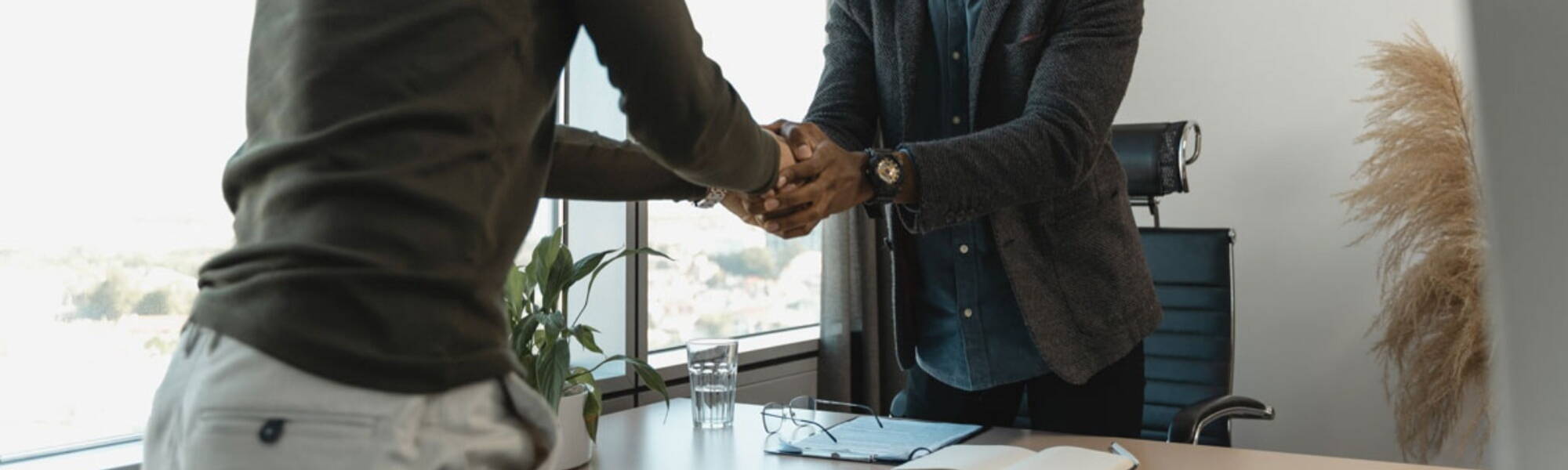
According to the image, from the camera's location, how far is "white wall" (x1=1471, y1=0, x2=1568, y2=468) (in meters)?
0.23

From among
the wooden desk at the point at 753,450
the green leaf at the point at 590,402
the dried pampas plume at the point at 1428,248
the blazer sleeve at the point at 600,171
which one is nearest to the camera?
the blazer sleeve at the point at 600,171

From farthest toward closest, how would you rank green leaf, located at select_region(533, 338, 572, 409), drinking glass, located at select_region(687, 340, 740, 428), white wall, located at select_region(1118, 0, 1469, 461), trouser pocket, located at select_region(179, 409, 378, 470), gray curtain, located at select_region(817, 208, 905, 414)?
gray curtain, located at select_region(817, 208, 905, 414), white wall, located at select_region(1118, 0, 1469, 461), drinking glass, located at select_region(687, 340, 740, 428), green leaf, located at select_region(533, 338, 572, 409), trouser pocket, located at select_region(179, 409, 378, 470)

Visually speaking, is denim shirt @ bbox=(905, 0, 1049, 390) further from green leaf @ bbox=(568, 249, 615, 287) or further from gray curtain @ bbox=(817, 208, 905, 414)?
gray curtain @ bbox=(817, 208, 905, 414)

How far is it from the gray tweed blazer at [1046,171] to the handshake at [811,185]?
92 mm

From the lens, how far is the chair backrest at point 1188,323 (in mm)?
2406

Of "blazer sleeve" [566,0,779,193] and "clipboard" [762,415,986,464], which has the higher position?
"blazer sleeve" [566,0,779,193]

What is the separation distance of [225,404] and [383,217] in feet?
0.43

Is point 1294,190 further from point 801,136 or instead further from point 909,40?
point 801,136

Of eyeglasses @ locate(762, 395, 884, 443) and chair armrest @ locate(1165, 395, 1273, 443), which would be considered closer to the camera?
eyeglasses @ locate(762, 395, 884, 443)

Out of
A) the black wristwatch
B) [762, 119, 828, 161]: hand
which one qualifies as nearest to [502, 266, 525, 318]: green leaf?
[762, 119, 828, 161]: hand

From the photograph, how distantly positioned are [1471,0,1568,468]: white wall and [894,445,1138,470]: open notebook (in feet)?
3.65

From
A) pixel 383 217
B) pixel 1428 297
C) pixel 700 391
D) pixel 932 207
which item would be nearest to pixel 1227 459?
pixel 932 207

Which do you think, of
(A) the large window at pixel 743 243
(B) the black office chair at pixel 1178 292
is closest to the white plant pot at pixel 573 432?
(B) the black office chair at pixel 1178 292

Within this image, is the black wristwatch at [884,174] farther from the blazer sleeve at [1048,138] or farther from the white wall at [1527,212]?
the white wall at [1527,212]
